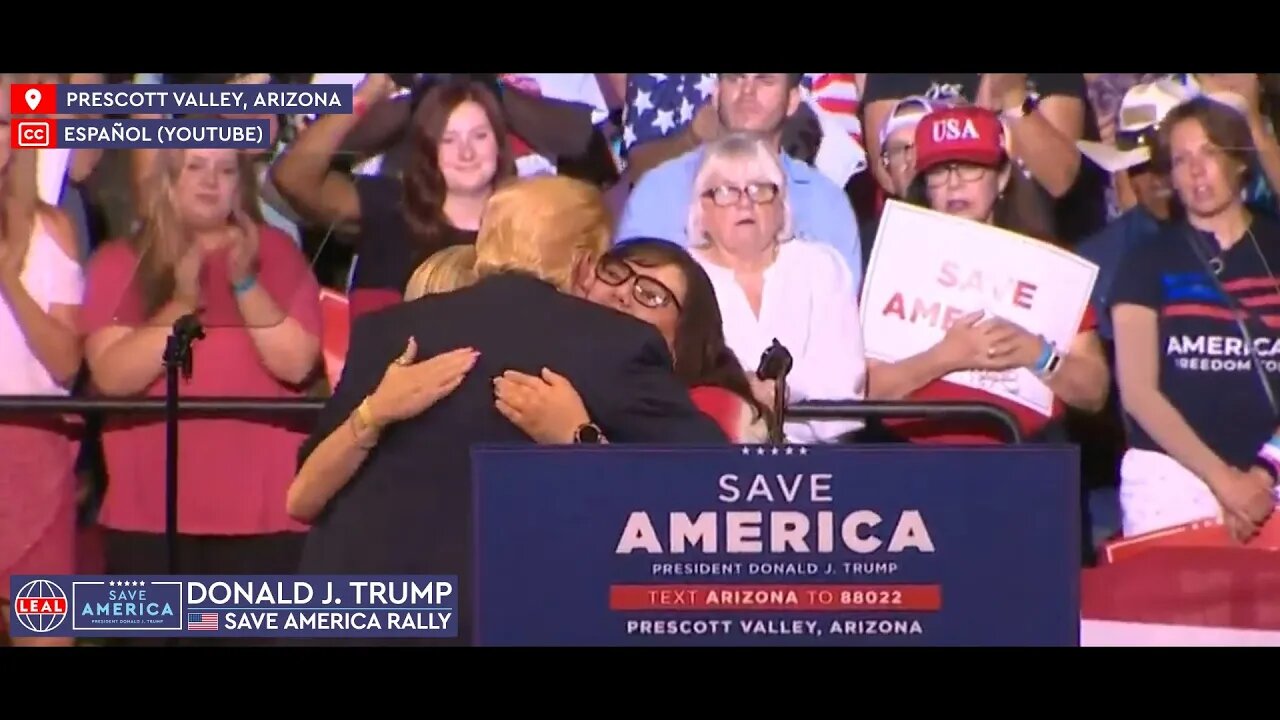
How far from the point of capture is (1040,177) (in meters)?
5.32

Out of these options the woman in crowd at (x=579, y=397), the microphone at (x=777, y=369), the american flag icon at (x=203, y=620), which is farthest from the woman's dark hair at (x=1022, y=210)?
the american flag icon at (x=203, y=620)

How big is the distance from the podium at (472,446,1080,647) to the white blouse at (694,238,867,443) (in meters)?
0.15

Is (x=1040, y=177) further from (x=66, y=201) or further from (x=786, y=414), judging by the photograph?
(x=66, y=201)

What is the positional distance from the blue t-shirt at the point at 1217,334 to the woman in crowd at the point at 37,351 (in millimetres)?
2654

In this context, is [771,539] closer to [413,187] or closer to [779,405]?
[779,405]

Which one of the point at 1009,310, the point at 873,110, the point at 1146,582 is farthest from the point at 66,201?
the point at 1146,582

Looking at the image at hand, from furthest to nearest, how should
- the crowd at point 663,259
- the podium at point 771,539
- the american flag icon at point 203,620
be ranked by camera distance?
the american flag icon at point 203,620, the crowd at point 663,259, the podium at point 771,539

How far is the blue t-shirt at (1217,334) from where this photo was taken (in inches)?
210

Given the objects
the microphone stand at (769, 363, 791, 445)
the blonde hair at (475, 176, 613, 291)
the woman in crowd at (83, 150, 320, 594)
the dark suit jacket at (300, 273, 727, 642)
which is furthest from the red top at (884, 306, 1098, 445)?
the woman in crowd at (83, 150, 320, 594)

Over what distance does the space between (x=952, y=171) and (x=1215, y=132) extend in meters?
0.67

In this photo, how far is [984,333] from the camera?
17.5 feet

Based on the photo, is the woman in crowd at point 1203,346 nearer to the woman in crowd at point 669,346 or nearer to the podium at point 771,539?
the podium at point 771,539

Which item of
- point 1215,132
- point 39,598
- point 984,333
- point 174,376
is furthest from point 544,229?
point 1215,132

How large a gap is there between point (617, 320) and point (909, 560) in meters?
0.93
